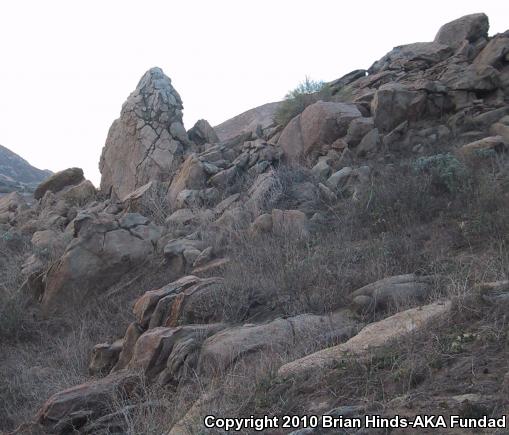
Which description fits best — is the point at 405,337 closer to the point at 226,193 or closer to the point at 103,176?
the point at 226,193

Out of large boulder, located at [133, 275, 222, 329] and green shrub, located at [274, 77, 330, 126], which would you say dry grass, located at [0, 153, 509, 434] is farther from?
green shrub, located at [274, 77, 330, 126]

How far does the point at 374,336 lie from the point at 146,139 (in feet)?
34.4

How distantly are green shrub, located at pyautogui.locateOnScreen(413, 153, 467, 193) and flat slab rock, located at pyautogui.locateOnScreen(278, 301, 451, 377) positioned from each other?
374 cm

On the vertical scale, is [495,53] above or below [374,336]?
above

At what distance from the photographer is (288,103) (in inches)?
557

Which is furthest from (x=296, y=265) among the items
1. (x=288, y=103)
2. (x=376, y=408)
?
(x=288, y=103)

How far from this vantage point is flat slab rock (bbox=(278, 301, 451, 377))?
15.3ft

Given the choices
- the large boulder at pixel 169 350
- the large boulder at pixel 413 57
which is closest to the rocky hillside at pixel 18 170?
the large boulder at pixel 413 57

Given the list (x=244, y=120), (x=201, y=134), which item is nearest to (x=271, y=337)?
(x=201, y=134)

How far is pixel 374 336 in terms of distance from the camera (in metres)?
4.98

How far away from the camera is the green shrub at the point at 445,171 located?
8.64m

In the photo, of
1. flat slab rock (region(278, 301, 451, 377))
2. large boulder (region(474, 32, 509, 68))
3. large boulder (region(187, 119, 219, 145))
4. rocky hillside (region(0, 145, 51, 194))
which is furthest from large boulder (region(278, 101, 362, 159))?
rocky hillside (region(0, 145, 51, 194))

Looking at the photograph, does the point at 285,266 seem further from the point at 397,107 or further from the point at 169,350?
the point at 397,107

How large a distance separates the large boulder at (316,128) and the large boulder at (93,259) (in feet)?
11.9
